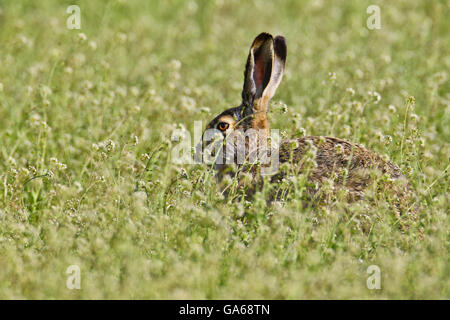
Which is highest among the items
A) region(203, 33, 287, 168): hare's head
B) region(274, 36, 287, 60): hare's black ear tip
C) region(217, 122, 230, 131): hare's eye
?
region(274, 36, 287, 60): hare's black ear tip

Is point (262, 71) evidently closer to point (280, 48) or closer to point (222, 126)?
point (280, 48)

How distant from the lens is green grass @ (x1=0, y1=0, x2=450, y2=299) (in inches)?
171

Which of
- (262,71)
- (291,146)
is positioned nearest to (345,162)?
(291,146)

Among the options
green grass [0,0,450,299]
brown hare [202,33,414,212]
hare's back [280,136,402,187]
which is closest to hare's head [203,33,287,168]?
brown hare [202,33,414,212]

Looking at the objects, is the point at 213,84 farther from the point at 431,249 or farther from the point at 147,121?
the point at 431,249

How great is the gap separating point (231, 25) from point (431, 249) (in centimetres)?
775

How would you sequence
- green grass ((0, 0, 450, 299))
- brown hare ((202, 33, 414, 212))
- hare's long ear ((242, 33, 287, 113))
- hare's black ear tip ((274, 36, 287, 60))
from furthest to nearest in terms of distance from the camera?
hare's black ear tip ((274, 36, 287, 60)) → hare's long ear ((242, 33, 287, 113)) → brown hare ((202, 33, 414, 212)) → green grass ((0, 0, 450, 299))

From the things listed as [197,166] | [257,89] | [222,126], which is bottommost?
[197,166]

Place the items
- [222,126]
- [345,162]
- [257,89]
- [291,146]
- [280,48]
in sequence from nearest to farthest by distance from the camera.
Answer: [291,146]
[345,162]
[222,126]
[257,89]
[280,48]

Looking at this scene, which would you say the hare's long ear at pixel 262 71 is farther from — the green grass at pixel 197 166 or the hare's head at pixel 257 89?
the green grass at pixel 197 166

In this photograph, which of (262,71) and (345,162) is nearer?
(345,162)

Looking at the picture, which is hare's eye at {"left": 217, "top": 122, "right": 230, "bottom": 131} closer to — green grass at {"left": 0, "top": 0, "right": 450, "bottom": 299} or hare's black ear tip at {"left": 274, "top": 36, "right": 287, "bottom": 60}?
green grass at {"left": 0, "top": 0, "right": 450, "bottom": 299}

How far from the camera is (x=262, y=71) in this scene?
22.1ft

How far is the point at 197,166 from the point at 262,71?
4.72 ft
